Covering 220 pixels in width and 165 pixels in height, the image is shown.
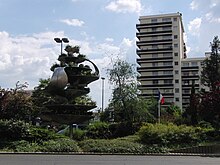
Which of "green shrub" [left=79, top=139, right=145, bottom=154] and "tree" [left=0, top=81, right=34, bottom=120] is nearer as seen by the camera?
"green shrub" [left=79, top=139, right=145, bottom=154]

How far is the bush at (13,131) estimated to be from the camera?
22.9m

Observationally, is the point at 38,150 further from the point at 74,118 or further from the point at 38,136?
the point at 74,118

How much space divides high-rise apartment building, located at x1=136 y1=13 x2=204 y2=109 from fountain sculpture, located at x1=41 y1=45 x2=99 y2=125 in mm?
97177

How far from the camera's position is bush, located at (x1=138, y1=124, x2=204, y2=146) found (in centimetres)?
2300

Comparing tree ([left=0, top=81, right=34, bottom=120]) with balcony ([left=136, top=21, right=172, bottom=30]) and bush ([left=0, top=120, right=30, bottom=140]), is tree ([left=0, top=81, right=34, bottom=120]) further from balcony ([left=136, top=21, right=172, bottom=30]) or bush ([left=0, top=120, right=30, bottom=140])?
balcony ([left=136, top=21, right=172, bottom=30])

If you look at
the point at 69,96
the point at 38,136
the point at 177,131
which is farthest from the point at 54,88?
the point at 177,131

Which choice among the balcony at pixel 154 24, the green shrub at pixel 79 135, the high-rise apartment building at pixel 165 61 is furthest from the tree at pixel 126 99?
the balcony at pixel 154 24

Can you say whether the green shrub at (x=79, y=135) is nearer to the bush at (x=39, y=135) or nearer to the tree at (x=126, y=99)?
the bush at (x=39, y=135)

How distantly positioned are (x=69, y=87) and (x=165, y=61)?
104399 millimetres

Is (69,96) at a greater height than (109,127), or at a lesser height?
greater

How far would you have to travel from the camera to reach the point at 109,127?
30125mm

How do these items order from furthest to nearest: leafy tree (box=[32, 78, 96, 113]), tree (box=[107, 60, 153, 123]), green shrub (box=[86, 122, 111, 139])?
tree (box=[107, 60, 153, 123])
green shrub (box=[86, 122, 111, 139])
leafy tree (box=[32, 78, 96, 113])

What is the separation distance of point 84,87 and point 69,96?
1233mm

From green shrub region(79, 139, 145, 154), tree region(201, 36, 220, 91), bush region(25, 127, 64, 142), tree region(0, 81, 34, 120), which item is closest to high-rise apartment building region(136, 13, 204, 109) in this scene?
tree region(201, 36, 220, 91)
